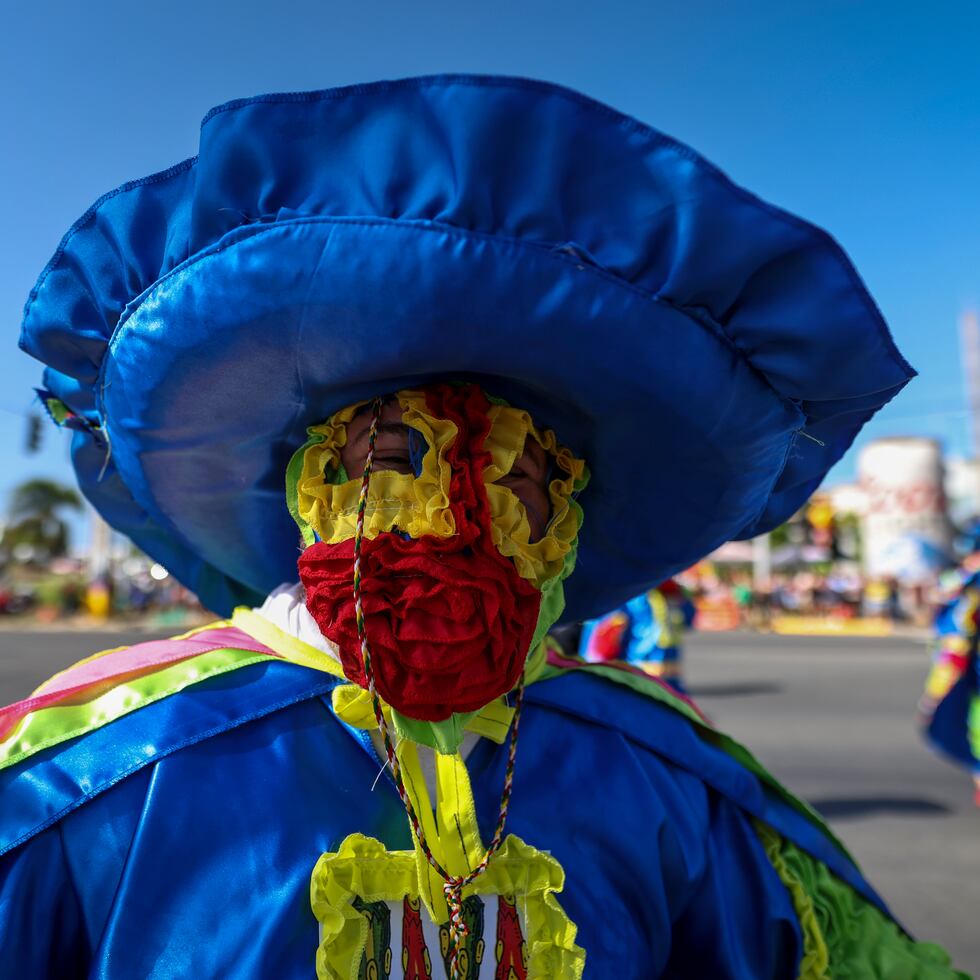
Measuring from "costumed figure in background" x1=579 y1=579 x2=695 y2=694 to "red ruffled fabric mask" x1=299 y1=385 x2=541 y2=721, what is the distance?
4.65 meters

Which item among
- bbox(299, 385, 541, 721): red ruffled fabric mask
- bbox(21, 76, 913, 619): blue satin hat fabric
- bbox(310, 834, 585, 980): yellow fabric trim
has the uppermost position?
bbox(21, 76, 913, 619): blue satin hat fabric

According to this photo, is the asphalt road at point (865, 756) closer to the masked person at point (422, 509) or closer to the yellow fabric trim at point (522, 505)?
the masked person at point (422, 509)

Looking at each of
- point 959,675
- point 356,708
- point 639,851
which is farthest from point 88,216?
point 959,675

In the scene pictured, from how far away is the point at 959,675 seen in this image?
5008mm

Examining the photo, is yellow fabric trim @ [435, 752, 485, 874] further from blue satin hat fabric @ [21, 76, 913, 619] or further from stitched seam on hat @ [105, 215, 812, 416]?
stitched seam on hat @ [105, 215, 812, 416]

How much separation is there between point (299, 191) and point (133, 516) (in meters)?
0.92

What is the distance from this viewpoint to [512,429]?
137 cm

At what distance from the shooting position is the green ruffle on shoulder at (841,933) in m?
1.53

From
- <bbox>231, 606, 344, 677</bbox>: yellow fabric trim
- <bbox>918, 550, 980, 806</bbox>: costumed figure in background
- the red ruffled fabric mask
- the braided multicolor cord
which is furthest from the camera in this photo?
<bbox>918, 550, 980, 806</bbox>: costumed figure in background

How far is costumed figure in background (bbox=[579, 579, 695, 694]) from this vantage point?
5836mm

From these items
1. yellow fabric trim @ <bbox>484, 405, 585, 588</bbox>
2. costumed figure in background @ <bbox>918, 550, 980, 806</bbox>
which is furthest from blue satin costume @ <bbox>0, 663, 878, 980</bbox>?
costumed figure in background @ <bbox>918, 550, 980, 806</bbox>

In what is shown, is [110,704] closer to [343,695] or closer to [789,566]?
[343,695]

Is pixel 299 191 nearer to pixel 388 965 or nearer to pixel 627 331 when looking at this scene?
pixel 627 331

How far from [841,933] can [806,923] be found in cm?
9
